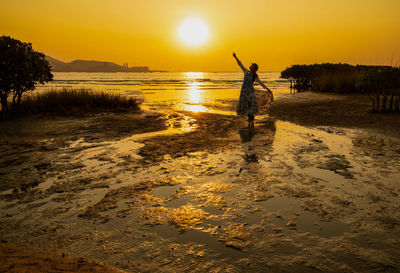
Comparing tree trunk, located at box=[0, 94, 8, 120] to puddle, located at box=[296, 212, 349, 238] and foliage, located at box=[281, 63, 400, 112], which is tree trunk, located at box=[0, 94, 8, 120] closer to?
puddle, located at box=[296, 212, 349, 238]

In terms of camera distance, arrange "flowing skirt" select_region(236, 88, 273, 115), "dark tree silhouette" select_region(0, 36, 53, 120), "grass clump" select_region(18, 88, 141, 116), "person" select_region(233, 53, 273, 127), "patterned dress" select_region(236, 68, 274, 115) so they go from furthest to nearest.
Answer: "grass clump" select_region(18, 88, 141, 116) → "dark tree silhouette" select_region(0, 36, 53, 120) → "flowing skirt" select_region(236, 88, 273, 115) → "patterned dress" select_region(236, 68, 274, 115) → "person" select_region(233, 53, 273, 127)

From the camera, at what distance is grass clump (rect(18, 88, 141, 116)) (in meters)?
13.8

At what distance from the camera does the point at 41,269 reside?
2.54 m

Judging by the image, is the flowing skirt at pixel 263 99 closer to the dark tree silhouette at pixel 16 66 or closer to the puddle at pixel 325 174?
the puddle at pixel 325 174

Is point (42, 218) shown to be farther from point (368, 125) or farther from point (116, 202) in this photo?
point (368, 125)

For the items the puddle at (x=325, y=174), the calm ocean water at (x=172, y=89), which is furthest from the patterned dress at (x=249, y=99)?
the calm ocean water at (x=172, y=89)

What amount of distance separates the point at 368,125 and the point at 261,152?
22.1ft

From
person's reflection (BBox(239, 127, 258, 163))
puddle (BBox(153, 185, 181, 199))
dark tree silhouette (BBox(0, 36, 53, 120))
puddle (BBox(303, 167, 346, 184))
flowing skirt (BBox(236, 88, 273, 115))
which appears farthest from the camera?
dark tree silhouette (BBox(0, 36, 53, 120))

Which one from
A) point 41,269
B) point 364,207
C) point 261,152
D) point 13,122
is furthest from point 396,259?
point 13,122

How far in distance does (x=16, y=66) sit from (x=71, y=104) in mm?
3740

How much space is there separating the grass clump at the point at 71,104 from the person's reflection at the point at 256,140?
8286 mm

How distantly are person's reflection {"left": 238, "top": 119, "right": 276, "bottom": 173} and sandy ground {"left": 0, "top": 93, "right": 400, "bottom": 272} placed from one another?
0.08 m

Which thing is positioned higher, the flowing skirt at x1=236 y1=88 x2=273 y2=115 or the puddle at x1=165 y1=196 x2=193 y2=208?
the flowing skirt at x1=236 y1=88 x2=273 y2=115

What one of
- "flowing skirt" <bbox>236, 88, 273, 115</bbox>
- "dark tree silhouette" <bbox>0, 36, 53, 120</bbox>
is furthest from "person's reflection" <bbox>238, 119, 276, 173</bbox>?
"dark tree silhouette" <bbox>0, 36, 53, 120</bbox>
